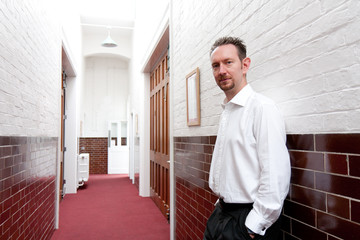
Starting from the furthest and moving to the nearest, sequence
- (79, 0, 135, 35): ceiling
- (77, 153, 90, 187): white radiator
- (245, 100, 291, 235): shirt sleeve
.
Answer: (79, 0, 135, 35): ceiling, (77, 153, 90, 187): white radiator, (245, 100, 291, 235): shirt sleeve

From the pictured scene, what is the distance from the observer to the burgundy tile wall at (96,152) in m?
10.8

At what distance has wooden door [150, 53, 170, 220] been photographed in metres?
4.48

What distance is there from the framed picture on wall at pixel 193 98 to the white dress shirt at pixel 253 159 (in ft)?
3.32

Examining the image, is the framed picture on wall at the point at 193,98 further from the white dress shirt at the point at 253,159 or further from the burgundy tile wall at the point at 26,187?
the burgundy tile wall at the point at 26,187

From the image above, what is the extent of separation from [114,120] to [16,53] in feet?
29.6

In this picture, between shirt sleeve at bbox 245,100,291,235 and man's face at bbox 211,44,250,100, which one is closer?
shirt sleeve at bbox 245,100,291,235

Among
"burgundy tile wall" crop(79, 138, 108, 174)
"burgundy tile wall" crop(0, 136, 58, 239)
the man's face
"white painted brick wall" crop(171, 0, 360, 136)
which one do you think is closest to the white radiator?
"burgundy tile wall" crop(79, 138, 108, 174)

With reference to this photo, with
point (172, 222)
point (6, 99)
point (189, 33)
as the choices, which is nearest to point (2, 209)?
→ point (6, 99)

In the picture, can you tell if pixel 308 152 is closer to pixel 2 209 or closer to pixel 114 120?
pixel 2 209

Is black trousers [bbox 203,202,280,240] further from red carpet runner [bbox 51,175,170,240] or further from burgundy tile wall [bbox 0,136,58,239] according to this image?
red carpet runner [bbox 51,175,170,240]

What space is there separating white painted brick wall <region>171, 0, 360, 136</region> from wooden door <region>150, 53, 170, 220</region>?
2458 mm

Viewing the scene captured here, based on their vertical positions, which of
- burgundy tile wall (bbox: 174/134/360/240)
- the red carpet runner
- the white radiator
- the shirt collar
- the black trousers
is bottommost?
the red carpet runner

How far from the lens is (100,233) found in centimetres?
379

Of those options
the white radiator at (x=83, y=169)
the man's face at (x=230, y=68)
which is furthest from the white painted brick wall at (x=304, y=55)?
the white radiator at (x=83, y=169)
